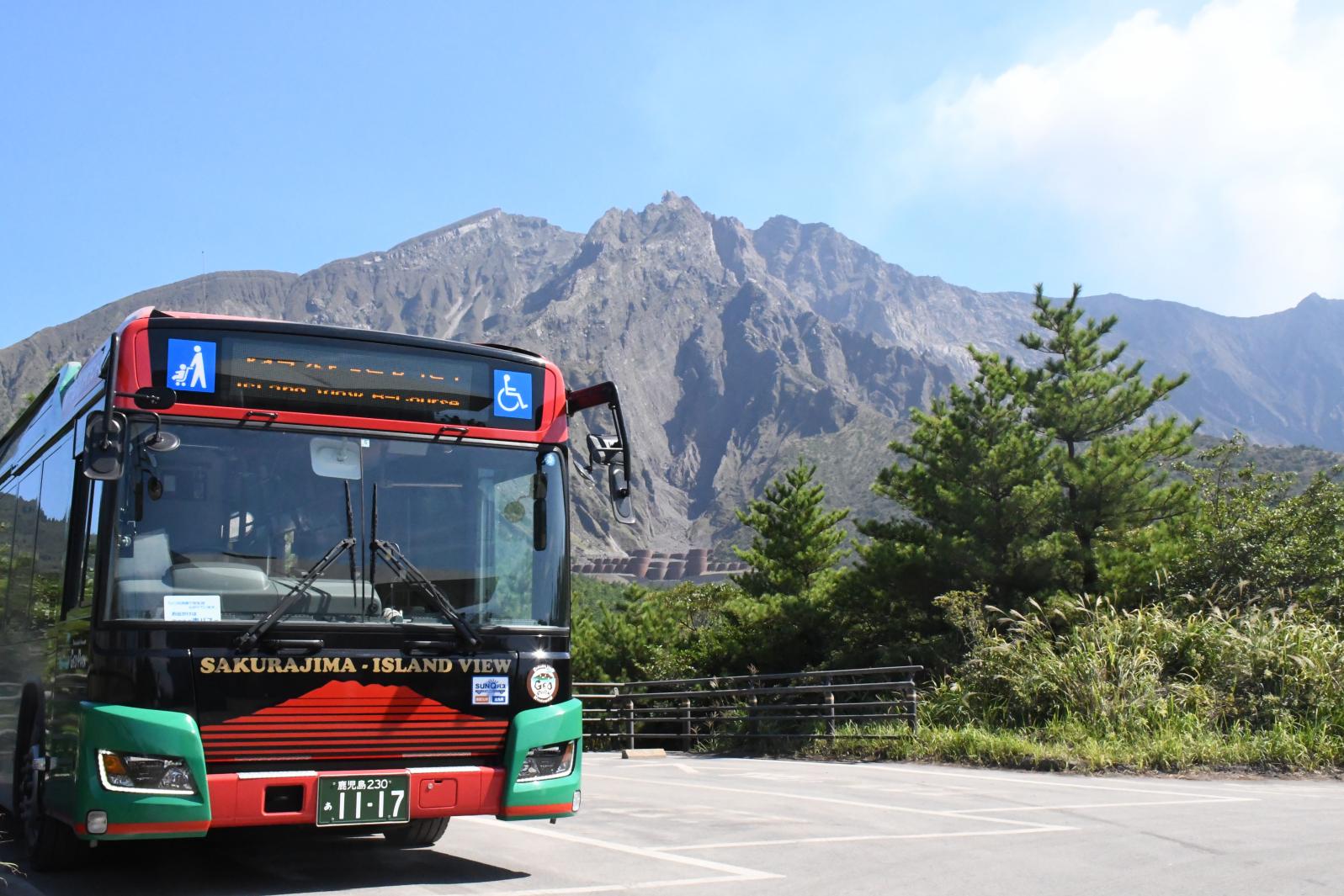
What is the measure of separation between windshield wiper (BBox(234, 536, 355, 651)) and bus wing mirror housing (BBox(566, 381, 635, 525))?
5.71ft

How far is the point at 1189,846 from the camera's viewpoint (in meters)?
8.20

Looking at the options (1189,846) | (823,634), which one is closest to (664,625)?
(823,634)

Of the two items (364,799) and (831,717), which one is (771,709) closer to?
(831,717)

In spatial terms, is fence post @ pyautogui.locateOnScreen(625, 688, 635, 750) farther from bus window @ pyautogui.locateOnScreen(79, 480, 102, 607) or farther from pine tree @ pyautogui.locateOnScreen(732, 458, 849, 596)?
bus window @ pyautogui.locateOnScreen(79, 480, 102, 607)

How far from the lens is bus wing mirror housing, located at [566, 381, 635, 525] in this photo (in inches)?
320

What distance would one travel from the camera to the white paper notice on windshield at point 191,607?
263 inches

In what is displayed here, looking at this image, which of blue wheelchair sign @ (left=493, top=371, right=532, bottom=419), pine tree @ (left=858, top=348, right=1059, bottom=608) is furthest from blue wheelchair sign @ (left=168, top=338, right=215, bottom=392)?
pine tree @ (left=858, top=348, right=1059, bottom=608)

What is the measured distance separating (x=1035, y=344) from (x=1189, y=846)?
72.7 ft

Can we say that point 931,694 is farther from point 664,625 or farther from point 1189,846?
point 664,625

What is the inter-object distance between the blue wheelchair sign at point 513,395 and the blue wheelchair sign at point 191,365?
5.50ft

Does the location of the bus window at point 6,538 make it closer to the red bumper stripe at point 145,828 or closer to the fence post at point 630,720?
the red bumper stripe at point 145,828

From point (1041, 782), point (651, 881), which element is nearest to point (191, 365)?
point (651, 881)

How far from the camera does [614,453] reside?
8.27 meters

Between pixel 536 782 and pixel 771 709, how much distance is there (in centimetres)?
1421
